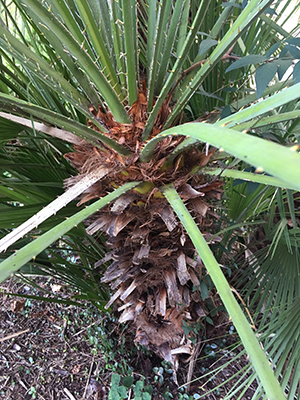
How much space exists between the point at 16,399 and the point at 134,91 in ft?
3.40

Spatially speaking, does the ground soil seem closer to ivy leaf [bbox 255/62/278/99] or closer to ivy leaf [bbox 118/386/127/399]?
ivy leaf [bbox 118/386/127/399]

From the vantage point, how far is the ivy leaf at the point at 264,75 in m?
0.41

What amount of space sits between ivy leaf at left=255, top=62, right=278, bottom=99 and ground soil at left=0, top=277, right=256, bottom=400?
731 millimetres

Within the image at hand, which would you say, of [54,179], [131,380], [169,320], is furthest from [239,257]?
[54,179]

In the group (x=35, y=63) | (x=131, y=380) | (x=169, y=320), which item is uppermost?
(x=35, y=63)

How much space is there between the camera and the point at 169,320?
0.80m

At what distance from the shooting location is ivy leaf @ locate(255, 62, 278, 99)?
41 centimetres

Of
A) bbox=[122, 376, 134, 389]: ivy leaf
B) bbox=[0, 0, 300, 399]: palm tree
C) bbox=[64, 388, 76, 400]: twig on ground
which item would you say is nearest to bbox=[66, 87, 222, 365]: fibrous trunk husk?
bbox=[0, 0, 300, 399]: palm tree

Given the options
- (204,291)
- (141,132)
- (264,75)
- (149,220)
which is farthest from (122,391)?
(264,75)

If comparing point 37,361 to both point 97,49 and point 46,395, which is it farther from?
point 97,49

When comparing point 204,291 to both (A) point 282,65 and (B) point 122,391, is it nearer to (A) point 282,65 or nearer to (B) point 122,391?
(B) point 122,391

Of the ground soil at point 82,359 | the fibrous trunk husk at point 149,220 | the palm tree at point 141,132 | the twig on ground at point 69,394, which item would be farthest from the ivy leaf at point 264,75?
the twig on ground at point 69,394

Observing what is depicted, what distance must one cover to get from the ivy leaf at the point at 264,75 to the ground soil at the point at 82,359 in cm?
73

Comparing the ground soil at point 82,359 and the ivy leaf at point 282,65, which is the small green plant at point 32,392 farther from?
the ivy leaf at point 282,65
